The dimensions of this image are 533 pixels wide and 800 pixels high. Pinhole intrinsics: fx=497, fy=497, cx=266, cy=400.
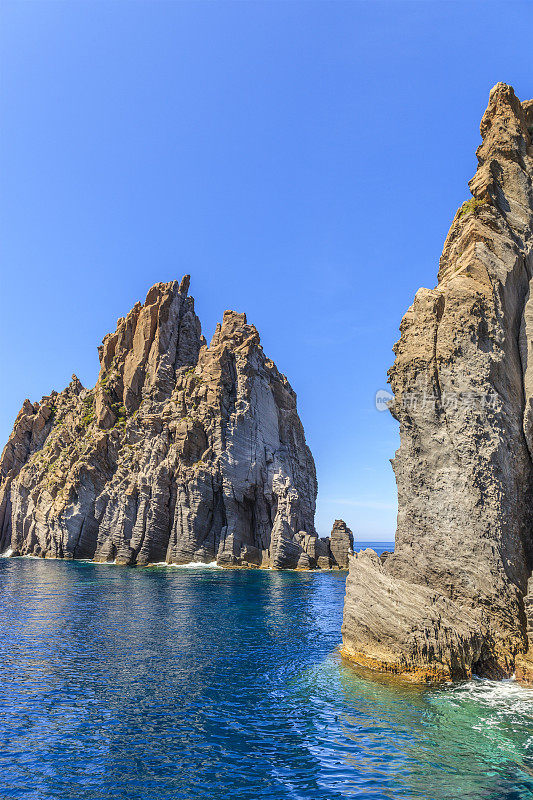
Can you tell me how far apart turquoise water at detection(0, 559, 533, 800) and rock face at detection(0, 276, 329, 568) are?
54560 millimetres

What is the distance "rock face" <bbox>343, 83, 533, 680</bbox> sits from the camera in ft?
62.6

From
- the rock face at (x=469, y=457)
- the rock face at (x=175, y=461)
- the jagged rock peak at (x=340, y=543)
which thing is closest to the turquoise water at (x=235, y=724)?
the rock face at (x=469, y=457)

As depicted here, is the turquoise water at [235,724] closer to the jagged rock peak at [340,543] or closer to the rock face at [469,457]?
the rock face at [469,457]

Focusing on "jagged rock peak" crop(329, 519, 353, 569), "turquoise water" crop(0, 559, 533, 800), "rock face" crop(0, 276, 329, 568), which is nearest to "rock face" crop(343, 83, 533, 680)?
"turquoise water" crop(0, 559, 533, 800)

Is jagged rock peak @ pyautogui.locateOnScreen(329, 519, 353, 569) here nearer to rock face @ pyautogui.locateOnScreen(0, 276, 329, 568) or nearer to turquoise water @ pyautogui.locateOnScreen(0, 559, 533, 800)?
rock face @ pyautogui.locateOnScreen(0, 276, 329, 568)

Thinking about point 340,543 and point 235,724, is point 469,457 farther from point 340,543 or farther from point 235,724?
point 340,543

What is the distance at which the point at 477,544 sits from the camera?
773 inches

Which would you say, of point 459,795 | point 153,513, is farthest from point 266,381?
point 459,795

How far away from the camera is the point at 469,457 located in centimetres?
2052

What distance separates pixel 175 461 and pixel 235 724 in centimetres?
7504

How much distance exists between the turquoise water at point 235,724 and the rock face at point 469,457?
183cm

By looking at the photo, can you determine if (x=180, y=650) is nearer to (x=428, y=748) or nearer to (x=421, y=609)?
(x=421, y=609)

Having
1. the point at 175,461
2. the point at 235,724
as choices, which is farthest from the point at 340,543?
the point at 235,724

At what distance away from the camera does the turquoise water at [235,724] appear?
11867 mm
